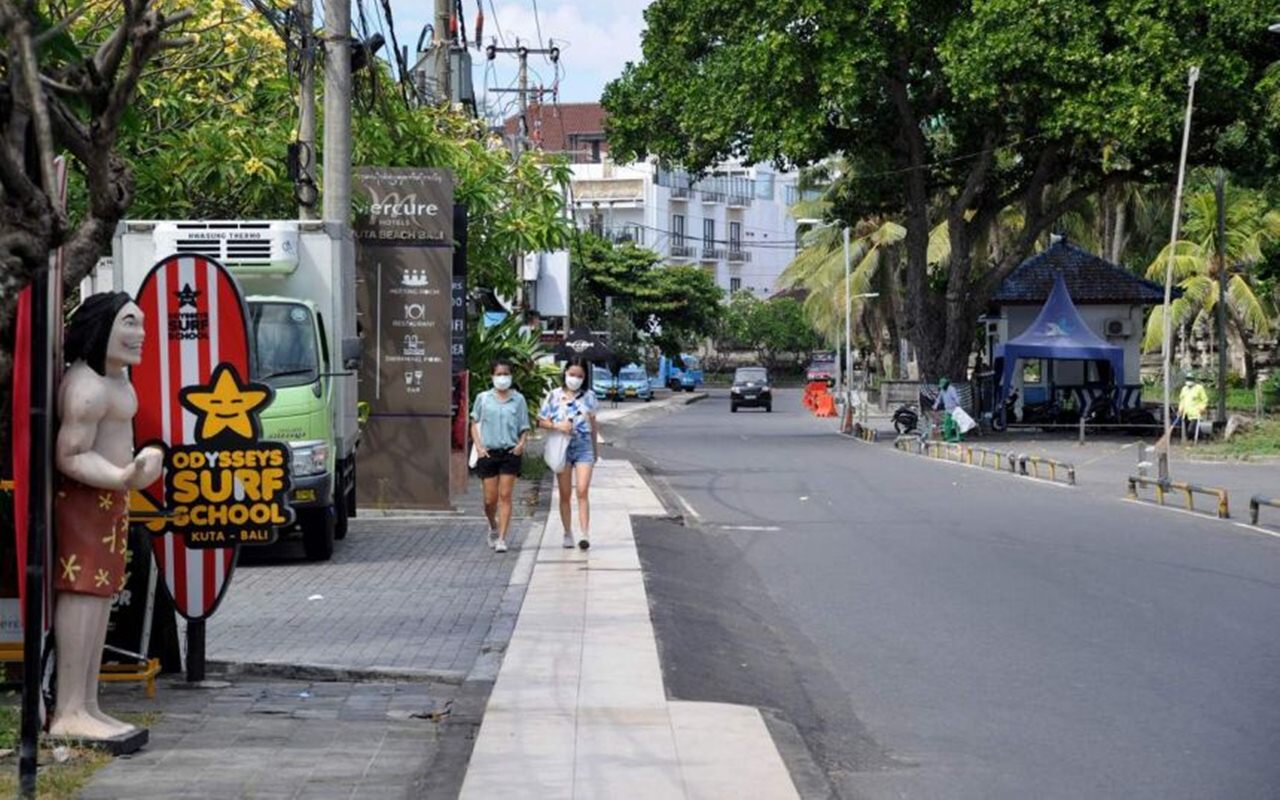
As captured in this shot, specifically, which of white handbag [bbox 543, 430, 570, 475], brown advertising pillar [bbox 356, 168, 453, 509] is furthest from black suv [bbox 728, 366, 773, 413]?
white handbag [bbox 543, 430, 570, 475]

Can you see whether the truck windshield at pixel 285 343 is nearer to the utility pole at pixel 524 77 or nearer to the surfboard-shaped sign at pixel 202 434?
the surfboard-shaped sign at pixel 202 434

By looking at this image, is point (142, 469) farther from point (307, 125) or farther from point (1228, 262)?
point (1228, 262)

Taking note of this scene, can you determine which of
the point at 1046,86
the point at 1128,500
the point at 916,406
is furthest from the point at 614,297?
the point at 1128,500

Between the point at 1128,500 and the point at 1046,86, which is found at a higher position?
the point at 1046,86

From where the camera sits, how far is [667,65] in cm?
4334

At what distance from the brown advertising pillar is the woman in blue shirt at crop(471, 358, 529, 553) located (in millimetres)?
3901

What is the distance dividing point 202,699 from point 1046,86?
32.0 m

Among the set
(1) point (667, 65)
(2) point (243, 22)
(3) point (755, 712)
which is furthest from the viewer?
(1) point (667, 65)

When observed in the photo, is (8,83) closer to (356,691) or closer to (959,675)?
(356,691)

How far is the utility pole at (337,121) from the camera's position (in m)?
18.7

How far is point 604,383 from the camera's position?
274ft

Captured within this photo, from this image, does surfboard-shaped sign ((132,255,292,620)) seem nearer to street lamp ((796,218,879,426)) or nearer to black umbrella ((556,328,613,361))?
black umbrella ((556,328,613,361))

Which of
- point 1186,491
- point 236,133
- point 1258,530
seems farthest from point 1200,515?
point 236,133

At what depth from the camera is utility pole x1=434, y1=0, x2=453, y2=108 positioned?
29250 millimetres
